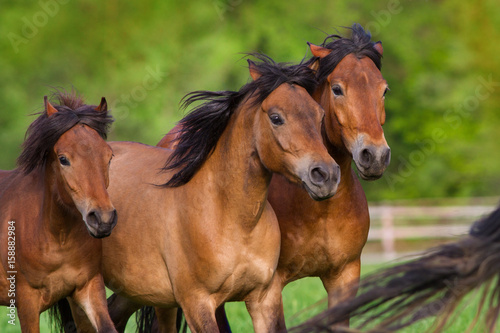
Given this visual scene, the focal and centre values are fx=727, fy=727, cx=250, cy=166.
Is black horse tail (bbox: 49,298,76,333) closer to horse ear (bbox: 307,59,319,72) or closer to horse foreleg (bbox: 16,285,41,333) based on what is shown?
horse foreleg (bbox: 16,285,41,333)

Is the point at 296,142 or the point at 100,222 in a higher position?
the point at 296,142

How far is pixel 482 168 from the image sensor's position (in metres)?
23.4

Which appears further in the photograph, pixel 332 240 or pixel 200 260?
pixel 332 240

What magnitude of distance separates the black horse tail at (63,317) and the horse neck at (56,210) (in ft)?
3.61

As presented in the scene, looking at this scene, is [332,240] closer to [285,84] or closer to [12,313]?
[285,84]

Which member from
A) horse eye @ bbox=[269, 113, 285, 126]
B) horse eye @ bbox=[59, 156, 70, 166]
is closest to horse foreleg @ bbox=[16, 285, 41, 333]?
horse eye @ bbox=[59, 156, 70, 166]

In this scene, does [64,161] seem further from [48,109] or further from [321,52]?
[321,52]

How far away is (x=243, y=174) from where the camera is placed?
470cm

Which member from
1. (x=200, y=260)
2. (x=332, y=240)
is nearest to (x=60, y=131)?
(x=200, y=260)

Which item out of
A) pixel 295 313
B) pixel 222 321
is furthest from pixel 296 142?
pixel 295 313

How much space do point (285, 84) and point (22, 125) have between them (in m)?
18.6

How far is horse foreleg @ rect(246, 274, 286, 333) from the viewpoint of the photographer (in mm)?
4699

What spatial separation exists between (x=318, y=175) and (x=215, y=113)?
1.04 meters

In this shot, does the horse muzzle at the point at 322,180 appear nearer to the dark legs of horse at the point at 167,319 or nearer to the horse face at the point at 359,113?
the horse face at the point at 359,113
